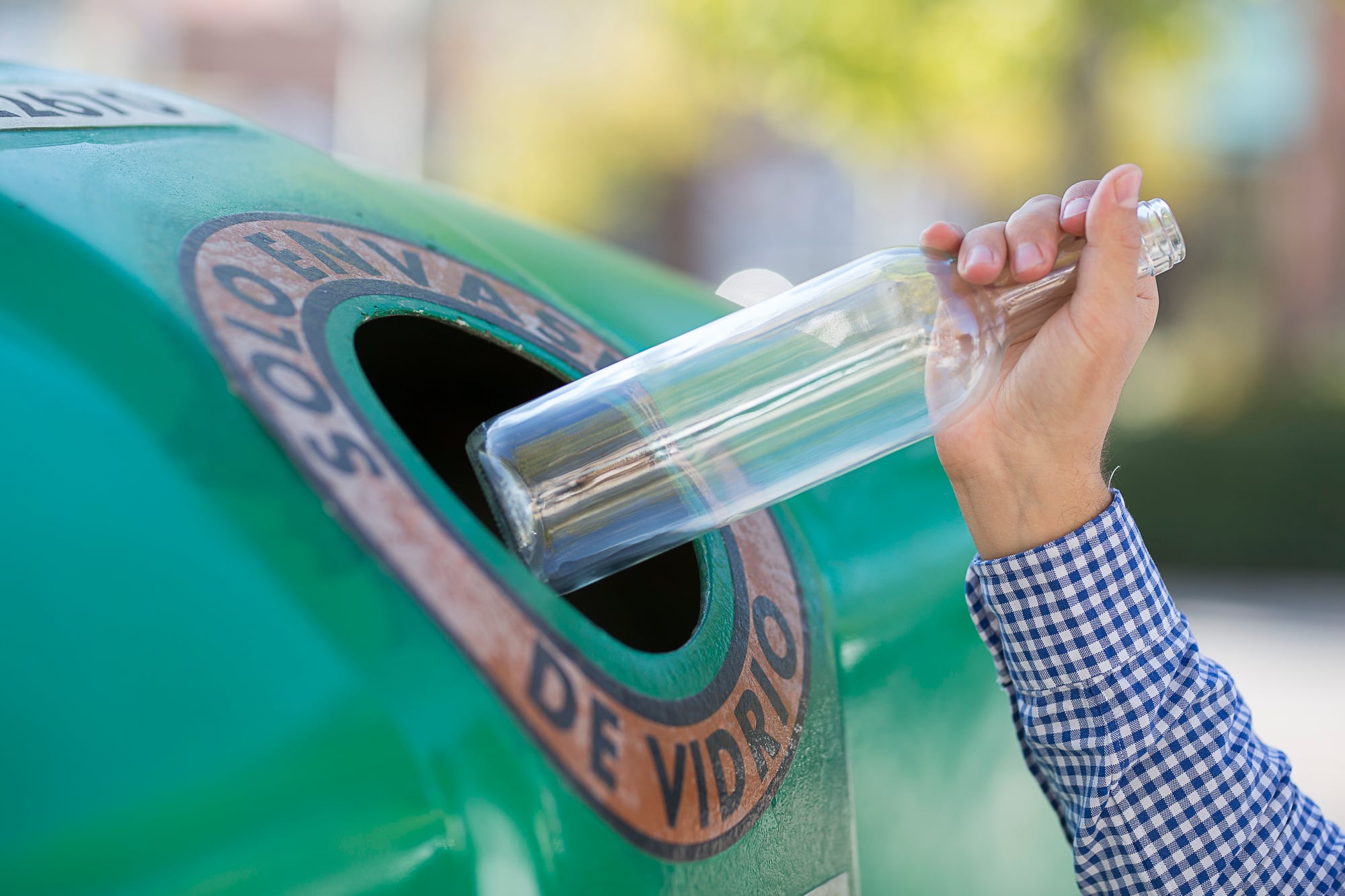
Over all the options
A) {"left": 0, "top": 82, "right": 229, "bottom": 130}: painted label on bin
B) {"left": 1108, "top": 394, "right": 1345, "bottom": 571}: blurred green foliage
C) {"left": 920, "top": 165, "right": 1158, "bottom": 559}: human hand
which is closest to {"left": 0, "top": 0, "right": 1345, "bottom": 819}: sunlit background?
{"left": 1108, "top": 394, "right": 1345, "bottom": 571}: blurred green foliage

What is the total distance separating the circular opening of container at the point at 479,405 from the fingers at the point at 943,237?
34cm

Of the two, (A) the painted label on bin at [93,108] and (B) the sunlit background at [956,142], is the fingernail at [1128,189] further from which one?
(B) the sunlit background at [956,142]

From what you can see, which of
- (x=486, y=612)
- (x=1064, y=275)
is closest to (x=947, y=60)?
(x=1064, y=275)

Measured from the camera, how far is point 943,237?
3.83 feet

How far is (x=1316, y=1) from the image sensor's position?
1497cm

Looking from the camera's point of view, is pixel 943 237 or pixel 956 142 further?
pixel 956 142

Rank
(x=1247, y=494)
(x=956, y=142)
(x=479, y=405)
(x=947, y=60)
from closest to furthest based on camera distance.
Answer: (x=479, y=405), (x=1247, y=494), (x=947, y=60), (x=956, y=142)

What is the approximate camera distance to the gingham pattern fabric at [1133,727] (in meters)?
1.16

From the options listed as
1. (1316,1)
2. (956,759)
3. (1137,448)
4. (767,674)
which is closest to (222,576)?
(767,674)

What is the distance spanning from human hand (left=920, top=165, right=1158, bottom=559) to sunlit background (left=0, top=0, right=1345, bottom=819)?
116 cm

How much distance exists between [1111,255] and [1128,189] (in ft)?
0.18

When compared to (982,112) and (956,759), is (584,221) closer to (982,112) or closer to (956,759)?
(982,112)

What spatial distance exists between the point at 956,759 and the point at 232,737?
761mm

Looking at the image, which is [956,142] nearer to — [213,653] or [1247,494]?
[1247,494]
